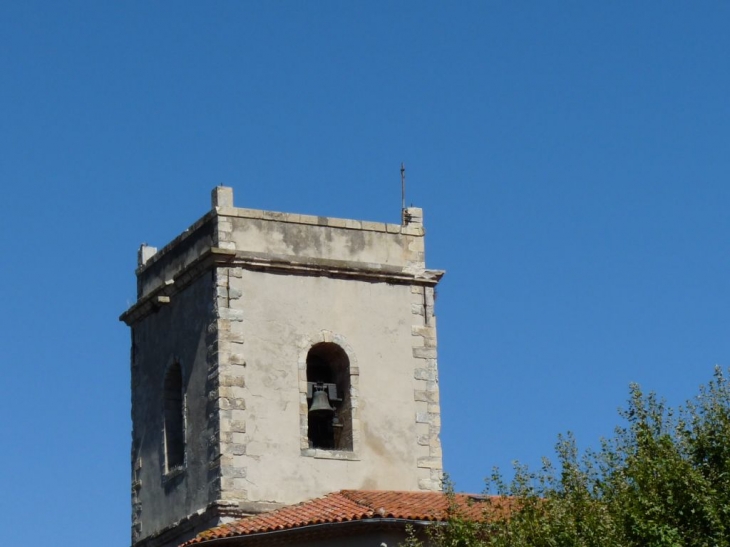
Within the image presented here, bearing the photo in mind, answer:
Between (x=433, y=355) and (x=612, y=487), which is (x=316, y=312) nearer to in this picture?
(x=433, y=355)

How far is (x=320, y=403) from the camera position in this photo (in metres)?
36.7

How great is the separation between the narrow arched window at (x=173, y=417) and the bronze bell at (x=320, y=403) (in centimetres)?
224

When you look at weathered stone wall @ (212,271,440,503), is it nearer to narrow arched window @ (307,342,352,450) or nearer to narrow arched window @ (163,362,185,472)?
narrow arched window @ (307,342,352,450)

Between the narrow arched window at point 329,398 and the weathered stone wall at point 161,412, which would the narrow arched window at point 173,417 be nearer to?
the weathered stone wall at point 161,412

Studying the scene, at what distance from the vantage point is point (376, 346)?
3738 centimetres

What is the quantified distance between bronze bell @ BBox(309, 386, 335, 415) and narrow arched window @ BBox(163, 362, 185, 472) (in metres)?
2.24

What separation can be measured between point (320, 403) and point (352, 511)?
11.8ft

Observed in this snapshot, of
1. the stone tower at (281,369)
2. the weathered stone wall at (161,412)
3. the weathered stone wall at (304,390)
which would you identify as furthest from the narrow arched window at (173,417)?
the weathered stone wall at (304,390)

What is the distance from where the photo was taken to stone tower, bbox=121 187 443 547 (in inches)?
1416

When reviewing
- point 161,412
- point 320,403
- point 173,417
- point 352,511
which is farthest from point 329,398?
point 352,511

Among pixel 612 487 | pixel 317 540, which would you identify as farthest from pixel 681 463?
pixel 317 540

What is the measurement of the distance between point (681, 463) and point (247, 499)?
7528 mm

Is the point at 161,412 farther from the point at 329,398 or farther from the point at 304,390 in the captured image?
the point at 329,398

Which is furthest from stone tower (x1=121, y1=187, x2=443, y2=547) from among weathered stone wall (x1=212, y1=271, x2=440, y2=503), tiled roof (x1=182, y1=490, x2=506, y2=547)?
tiled roof (x1=182, y1=490, x2=506, y2=547)
